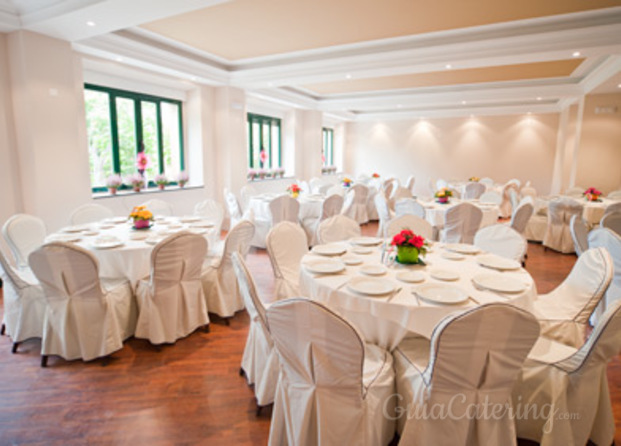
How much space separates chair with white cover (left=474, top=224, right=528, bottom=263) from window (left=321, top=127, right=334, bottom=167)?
11531 mm

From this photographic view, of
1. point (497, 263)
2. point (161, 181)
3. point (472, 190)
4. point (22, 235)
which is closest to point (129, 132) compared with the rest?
point (161, 181)

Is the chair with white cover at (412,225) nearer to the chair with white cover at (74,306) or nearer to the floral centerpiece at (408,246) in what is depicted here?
the floral centerpiece at (408,246)

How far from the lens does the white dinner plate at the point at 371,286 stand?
2229 millimetres

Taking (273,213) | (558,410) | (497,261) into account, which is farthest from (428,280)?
(273,213)

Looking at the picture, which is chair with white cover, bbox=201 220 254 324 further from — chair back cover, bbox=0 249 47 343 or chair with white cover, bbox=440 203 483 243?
chair with white cover, bbox=440 203 483 243

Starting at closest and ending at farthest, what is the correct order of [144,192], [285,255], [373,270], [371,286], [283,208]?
1. [371,286]
2. [373,270]
3. [285,255]
4. [283,208]
5. [144,192]

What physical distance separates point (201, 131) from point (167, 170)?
43.9 inches

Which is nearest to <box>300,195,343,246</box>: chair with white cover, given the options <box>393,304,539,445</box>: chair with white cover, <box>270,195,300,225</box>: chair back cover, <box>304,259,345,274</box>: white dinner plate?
<box>270,195,300,225</box>: chair back cover

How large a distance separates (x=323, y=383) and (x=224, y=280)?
7.51ft

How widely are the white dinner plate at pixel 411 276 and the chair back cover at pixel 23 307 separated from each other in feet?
9.86

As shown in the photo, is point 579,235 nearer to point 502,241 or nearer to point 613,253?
point 613,253

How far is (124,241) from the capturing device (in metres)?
3.59

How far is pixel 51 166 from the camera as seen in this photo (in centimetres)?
495

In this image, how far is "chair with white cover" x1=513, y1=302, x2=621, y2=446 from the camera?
1.87 metres
